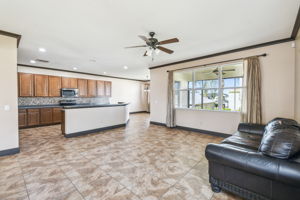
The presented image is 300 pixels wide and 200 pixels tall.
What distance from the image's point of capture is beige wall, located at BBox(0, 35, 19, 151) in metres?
2.93

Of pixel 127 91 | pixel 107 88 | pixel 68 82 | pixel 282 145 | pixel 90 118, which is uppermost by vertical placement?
pixel 68 82

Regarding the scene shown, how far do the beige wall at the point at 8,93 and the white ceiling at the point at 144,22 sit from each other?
15.7 inches

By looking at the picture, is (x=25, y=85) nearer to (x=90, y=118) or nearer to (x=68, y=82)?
(x=68, y=82)

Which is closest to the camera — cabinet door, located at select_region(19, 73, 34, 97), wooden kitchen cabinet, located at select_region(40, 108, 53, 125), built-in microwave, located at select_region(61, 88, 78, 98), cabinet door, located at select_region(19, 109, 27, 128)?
cabinet door, located at select_region(19, 109, 27, 128)

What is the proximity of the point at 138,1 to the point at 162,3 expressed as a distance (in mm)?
370

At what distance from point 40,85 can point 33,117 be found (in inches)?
55.4

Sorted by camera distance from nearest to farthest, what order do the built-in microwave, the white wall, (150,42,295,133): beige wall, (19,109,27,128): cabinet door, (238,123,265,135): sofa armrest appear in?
1. (238,123,265,135): sofa armrest
2. (150,42,295,133): beige wall
3. (19,109,27,128): cabinet door
4. the built-in microwave
5. the white wall

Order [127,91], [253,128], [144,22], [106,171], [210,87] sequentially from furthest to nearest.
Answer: [127,91] → [210,87] → [253,128] → [144,22] → [106,171]

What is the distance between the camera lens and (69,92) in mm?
6707

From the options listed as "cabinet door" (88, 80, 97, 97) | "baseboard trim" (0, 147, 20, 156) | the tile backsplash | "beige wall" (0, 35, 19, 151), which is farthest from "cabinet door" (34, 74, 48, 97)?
"baseboard trim" (0, 147, 20, 156)

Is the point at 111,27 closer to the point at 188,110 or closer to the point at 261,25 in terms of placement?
the point at 261,25

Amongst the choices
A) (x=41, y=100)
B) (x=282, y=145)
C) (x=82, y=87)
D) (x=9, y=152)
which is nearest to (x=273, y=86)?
(x=282, y=145)

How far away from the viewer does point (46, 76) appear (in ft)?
19.8

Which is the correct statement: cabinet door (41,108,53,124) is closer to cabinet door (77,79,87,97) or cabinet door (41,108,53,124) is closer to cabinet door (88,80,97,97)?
cabinet door (77,79,87,97)
